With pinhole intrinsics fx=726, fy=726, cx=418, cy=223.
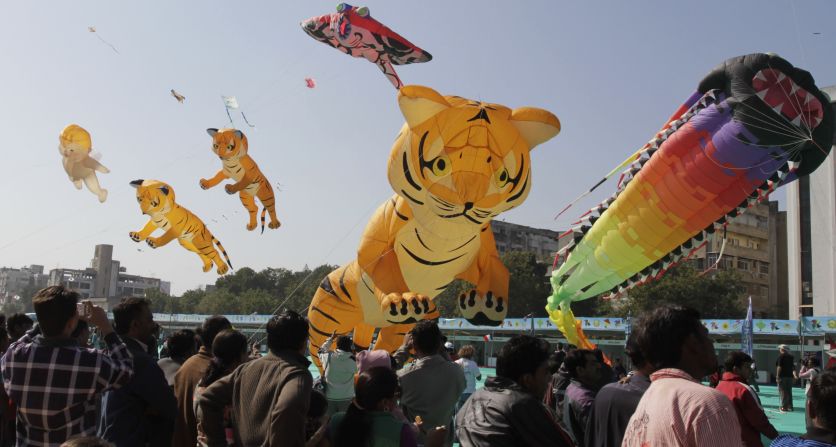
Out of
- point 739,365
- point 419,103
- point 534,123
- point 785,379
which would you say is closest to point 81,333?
point 739,365

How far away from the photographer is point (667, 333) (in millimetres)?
2205

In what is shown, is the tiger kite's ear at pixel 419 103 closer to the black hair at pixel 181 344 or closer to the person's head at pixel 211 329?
the black hair at pixel 181 344

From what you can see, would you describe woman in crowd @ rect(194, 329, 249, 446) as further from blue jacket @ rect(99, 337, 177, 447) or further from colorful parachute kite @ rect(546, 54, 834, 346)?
colorful parachute kite @ rect(546, 54, 834, 346)

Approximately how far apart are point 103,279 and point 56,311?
55089mm

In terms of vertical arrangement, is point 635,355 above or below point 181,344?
above

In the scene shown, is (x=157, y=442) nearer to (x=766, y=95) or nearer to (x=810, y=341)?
(x=766, y=95)

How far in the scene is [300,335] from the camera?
10.2 feet

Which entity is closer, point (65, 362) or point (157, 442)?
point (65, 362)

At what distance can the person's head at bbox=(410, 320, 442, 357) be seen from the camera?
3.92 m

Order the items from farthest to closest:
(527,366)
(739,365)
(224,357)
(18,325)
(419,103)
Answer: (419,103) < (18,325) < (739,365) < (224,357) < (527,366)

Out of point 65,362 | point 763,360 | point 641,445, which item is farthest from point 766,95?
point 763,360

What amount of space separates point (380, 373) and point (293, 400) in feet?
1.16

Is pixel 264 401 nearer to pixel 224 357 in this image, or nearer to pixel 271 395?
pixel 271 395

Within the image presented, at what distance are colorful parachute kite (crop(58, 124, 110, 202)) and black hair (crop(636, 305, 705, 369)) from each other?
1479 centimetres
